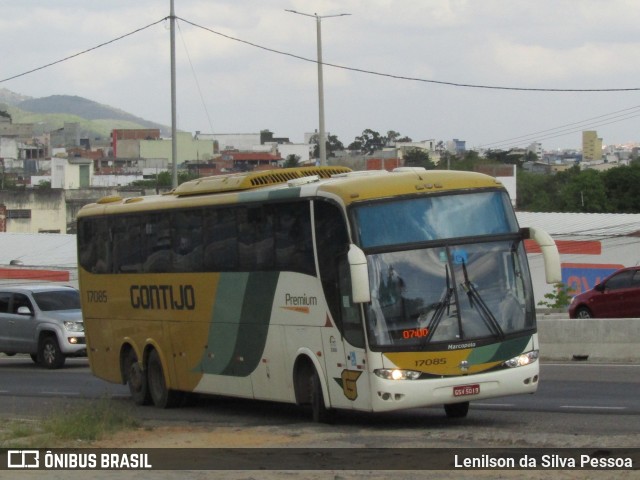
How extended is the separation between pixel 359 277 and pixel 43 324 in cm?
1671

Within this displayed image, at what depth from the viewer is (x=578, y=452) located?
454 inches

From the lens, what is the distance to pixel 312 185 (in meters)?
15.2

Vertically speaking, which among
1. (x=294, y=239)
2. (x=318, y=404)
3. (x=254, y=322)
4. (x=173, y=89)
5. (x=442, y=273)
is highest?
(x=173, y=89)

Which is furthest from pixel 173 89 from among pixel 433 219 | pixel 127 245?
pixel 433 219

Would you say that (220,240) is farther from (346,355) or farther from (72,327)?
(72,327)

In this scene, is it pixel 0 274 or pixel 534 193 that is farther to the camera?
pixel 534 193

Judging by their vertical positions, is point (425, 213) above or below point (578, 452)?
above

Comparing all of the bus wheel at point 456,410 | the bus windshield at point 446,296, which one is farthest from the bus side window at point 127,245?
the bus windshield at point 446,296

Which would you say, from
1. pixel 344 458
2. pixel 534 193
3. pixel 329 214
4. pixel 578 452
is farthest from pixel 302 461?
pixel 534 193

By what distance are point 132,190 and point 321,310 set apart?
89.6 metres

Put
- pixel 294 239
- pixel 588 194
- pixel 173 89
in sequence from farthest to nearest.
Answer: pixel 588 194 < pixel 173 89 < pixel 294 239

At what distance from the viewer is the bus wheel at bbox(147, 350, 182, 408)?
18.9 meters

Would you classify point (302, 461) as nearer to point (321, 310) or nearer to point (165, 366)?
point (321, 310)

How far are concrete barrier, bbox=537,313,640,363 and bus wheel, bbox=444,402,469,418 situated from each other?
9810 mm
